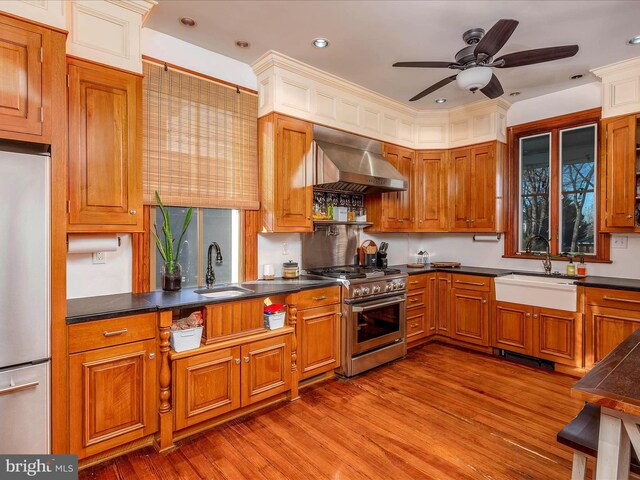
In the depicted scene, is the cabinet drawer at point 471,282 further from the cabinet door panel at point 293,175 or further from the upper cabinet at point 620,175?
the cabinet door panel at point 293,175

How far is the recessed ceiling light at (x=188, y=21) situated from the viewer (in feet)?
8.57

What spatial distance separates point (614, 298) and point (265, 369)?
10.3ft

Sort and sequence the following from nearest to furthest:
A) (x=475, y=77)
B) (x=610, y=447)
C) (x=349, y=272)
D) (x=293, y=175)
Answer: (x=610, y=447), (x=475, y=77), (x=293, y=175), (x=349, y=272)

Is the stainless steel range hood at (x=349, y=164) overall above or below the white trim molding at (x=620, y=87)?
below

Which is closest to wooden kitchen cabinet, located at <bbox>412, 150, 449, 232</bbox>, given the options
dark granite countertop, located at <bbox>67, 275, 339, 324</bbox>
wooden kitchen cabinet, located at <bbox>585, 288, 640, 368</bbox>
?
wooden kitchen cabinet, located at <bbox>585, 288, 640, 368</bbox>

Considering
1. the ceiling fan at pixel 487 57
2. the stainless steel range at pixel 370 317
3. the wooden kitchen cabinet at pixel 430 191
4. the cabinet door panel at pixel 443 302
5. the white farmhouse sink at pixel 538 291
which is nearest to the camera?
the ceiling fan at pixel 487 57

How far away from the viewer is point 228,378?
101 inches

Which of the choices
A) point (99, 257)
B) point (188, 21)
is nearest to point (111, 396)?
point (99, 257)

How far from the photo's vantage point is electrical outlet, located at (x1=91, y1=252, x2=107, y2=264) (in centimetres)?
254

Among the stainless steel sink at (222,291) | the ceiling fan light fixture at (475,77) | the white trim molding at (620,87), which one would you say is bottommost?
the stainless steel sink at (222,291)

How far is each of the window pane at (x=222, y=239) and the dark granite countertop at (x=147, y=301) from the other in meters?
0.15

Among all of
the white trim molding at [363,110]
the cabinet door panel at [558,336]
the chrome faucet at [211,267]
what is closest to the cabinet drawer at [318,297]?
the chrome faucet at [211,267]

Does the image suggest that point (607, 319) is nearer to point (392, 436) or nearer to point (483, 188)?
point (483, 188)

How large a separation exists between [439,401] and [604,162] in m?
2.83
